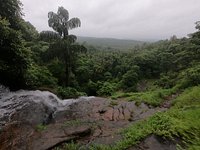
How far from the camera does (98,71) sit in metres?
26.5

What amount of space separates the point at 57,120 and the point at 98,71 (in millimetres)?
16783

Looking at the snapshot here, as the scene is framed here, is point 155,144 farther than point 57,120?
No

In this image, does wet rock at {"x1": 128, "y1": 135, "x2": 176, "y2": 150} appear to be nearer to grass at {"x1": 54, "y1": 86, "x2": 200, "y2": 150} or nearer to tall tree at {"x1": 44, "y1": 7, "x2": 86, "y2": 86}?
grass at {"x1": 54, "y1": 86, "x2": 200, "y2": 150}

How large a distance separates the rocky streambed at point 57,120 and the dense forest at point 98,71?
1.11 m

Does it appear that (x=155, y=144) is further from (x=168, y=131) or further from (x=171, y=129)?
(x=171, y=129)

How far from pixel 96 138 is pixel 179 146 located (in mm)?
2486

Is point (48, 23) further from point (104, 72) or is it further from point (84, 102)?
point (104, 72)

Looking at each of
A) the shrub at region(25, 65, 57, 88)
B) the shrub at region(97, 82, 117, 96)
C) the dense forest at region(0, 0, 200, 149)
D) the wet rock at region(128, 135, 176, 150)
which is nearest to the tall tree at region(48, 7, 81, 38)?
the dense forest at region(0, 0, 200, 149)

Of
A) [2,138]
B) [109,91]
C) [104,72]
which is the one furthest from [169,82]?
[2,138]

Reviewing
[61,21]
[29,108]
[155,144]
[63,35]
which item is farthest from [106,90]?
[155,144]

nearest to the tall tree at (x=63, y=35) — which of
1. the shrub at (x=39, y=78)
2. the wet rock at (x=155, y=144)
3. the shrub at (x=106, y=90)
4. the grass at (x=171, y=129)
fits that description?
the shrub at (x=39, y=78)

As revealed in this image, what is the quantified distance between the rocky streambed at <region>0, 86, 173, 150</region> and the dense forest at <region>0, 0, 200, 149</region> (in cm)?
111

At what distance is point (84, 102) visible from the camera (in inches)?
484

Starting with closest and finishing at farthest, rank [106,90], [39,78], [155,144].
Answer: [155,144] → [39,78] → [106,90]
